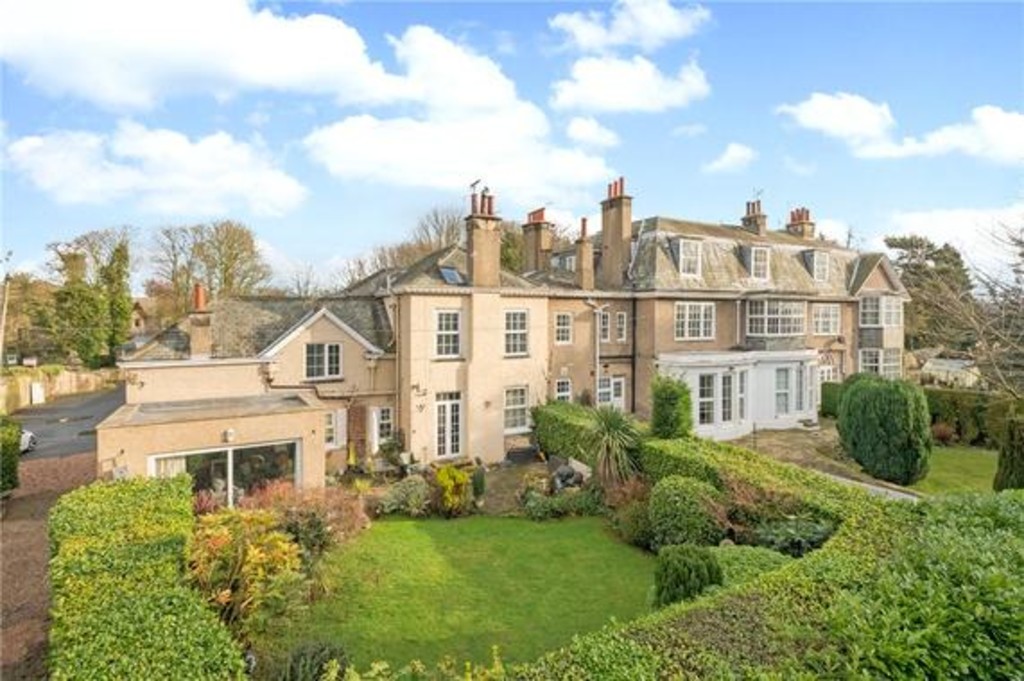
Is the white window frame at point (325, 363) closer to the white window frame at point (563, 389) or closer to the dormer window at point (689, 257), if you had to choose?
the white window frame at point (563, 389)

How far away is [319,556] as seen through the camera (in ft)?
42.7

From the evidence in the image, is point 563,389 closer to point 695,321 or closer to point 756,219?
point 695,321

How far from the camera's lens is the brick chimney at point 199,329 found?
63.9ft

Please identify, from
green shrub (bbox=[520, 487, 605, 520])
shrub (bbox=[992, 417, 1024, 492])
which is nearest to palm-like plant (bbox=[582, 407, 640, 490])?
green shrub (bbox=[520, 487, 605, 520])

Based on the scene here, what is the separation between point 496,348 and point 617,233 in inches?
362

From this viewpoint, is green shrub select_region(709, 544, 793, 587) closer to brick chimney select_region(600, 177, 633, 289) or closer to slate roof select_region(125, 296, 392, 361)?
slate roof select_region(125, 296, 392, 361)

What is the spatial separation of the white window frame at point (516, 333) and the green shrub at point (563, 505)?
6830mm

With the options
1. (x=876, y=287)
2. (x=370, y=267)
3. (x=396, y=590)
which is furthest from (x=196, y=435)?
(x=370, y=267)

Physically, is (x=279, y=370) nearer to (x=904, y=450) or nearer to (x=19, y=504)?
(x=19, y=504)

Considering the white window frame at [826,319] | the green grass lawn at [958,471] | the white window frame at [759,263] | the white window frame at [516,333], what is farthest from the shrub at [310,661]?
the white window frame at [826,319]

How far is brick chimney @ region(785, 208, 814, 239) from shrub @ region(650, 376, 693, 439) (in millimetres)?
22628

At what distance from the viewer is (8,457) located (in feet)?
59.9

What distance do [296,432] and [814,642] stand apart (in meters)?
14.6

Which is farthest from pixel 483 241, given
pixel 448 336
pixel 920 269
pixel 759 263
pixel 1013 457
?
pixel 920 269
